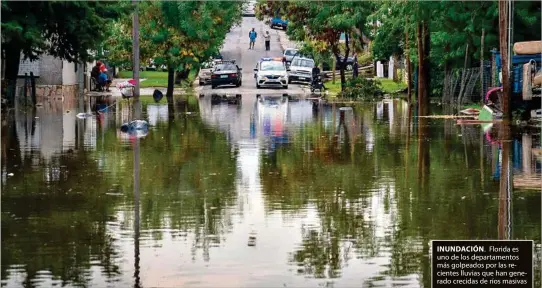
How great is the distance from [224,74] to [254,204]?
51683mm

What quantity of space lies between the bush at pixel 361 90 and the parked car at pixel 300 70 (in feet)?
49.5

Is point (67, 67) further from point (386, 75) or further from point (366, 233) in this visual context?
point (366, 233)

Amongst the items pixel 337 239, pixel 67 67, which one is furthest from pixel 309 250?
pixel 67 67

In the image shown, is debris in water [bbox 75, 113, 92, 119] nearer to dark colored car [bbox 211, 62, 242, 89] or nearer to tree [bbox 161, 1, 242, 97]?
tree [bbox 161, 1, 242, 97]

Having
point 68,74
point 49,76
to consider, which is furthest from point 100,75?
point 49,76

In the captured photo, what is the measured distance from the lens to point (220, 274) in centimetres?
1121

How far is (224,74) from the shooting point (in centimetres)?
6756

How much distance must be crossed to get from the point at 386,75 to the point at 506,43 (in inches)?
1862

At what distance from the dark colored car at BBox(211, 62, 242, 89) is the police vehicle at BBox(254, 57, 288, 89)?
1.34 metres

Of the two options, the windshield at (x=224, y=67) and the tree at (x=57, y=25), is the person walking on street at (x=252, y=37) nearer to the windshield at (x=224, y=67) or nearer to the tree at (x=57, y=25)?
the windshield at (x=224, y=67)

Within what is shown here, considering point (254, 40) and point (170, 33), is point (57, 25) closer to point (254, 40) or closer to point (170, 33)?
point (170, 33)

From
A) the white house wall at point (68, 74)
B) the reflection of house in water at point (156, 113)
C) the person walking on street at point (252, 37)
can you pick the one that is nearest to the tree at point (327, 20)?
the white house wall at point (68, 74)

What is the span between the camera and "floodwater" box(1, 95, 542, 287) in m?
11.5

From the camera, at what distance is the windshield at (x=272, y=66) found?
66.6 meters
